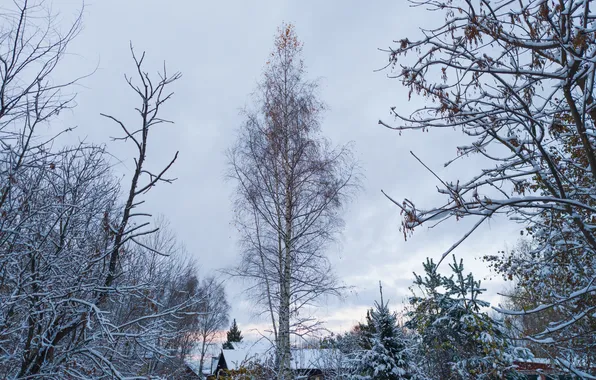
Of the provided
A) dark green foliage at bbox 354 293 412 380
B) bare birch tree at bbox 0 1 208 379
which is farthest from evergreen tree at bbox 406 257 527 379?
bare birch tree at bbox 0 1 208 379

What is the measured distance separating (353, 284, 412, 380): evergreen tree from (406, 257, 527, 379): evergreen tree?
5.30 feet

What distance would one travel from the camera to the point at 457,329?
11.4m

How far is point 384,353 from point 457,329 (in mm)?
3739

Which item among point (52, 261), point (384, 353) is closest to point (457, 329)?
point (384, 353)

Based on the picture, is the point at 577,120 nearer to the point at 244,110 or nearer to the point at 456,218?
the point at 456,218

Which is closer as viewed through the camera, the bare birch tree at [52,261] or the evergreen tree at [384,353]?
the bare birch tree at [52,261]

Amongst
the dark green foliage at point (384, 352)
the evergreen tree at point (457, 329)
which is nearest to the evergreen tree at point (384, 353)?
the dark green foliage at point (384, 352)

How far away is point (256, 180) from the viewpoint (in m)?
9.63

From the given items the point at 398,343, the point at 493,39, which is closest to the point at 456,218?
the point at 493,39

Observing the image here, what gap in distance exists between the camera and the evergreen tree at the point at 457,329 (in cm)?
980

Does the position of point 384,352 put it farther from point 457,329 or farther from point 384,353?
point 457,329

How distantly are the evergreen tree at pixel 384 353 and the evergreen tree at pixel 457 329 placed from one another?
1616 mm

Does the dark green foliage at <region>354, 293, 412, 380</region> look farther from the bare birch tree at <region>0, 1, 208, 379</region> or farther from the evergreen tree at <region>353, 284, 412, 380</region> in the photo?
the bare birch tree at <region>0, 1, 208, 379</region>

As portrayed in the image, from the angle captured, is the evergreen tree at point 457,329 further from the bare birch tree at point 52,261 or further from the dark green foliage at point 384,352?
the bare birch tree at point 52,261
